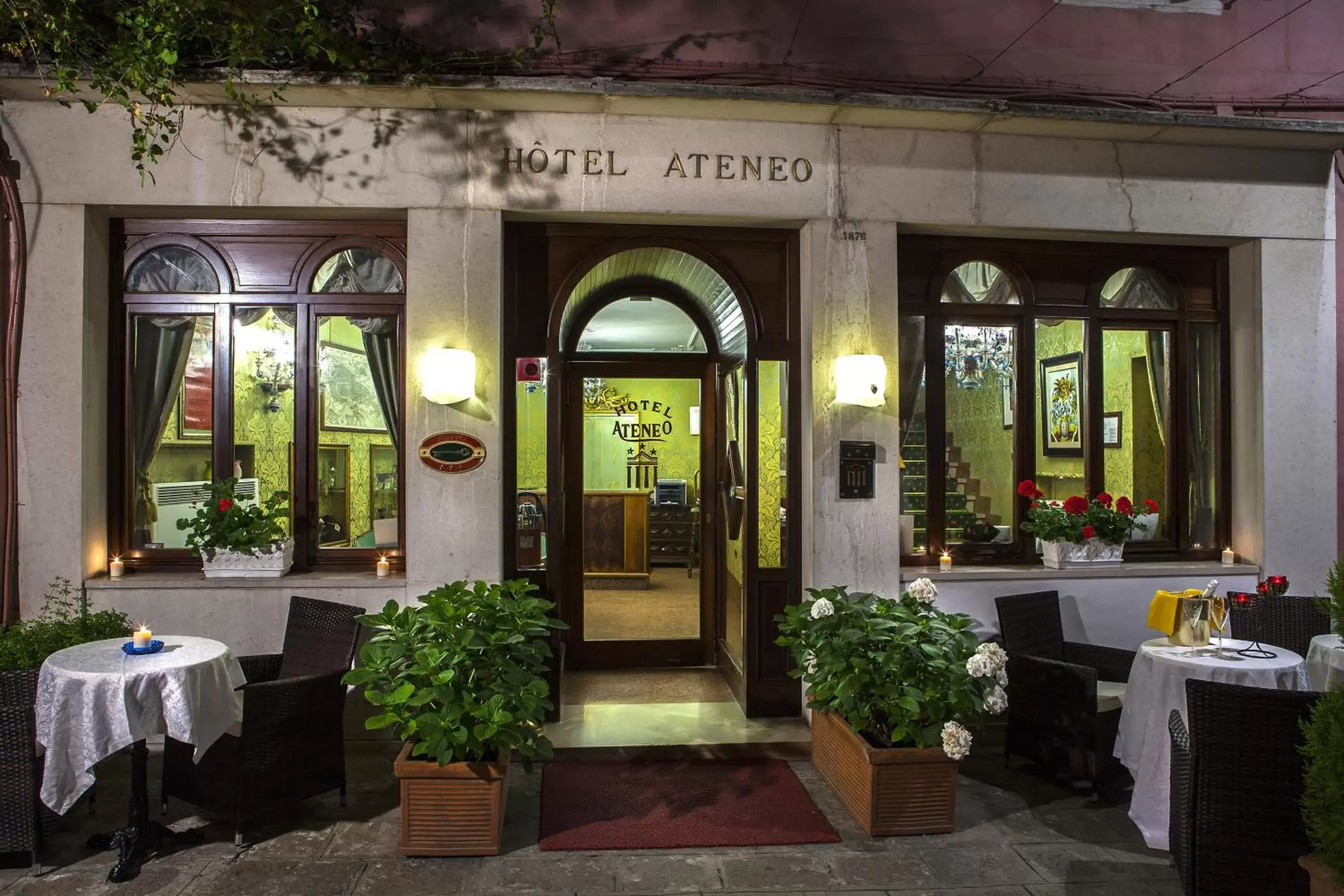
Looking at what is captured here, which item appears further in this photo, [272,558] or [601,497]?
[601,497]

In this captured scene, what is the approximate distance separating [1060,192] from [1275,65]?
2.16 metres

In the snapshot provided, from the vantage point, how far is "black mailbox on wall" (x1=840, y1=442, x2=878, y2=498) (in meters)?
6.14

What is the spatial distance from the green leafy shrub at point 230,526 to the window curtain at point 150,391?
0.41 metres

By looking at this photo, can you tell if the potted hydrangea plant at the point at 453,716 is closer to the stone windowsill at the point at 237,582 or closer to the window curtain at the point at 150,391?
the stone windowsill at the point at 237,582

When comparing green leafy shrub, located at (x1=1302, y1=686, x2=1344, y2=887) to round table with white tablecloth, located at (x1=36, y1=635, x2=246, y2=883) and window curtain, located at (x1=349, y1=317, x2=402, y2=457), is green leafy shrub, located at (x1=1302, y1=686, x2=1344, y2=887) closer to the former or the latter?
round table with white tablecloth, located at (x1=36, y1=635, x2=246, y2=883)

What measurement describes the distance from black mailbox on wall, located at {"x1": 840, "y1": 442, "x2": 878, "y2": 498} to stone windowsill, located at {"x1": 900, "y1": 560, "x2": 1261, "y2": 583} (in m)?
0.70

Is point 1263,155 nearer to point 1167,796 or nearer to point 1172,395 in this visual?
point 1172,395

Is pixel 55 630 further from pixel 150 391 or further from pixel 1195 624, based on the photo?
pixel 1195 624

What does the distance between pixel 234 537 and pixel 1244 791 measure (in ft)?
18.1

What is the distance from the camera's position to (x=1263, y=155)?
659cm

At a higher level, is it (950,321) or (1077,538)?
(950,321)

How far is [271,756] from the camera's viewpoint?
14.4 feet

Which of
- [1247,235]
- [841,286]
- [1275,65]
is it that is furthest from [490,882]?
[1275,65]

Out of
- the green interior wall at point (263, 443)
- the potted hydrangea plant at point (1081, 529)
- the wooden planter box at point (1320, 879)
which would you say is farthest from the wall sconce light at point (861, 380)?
the wooden planter box at point (1320, 879)
